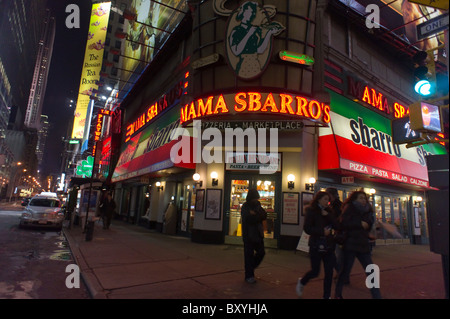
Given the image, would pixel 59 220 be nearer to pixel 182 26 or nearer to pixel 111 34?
pixel 182 26

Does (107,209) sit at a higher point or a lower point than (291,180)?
lower

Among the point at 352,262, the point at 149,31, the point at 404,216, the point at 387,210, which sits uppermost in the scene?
the point at 149,31

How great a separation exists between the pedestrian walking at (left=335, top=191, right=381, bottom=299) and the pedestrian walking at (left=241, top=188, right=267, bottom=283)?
5.34 ft

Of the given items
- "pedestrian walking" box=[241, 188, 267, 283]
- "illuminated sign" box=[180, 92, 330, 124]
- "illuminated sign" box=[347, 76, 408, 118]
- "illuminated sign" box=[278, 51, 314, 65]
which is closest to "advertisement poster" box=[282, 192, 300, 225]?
"illuminated sign" box=[180, 92, 330, 124]

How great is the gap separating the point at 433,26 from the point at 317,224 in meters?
3.91

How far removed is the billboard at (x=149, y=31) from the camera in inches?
756

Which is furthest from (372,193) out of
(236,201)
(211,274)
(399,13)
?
(399,13)

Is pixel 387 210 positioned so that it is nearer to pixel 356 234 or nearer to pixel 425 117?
pixel 425 117

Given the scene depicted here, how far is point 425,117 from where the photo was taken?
4617 millimetres

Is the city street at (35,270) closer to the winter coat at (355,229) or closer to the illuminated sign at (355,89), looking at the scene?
the winter coat at (355,229)

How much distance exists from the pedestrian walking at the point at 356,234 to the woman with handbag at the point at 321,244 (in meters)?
0.21

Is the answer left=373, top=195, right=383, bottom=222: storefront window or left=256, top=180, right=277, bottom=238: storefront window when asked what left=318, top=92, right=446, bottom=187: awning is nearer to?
left=373, top=195, right=383, bottom=222: storefront window

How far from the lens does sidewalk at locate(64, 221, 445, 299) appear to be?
196 inches

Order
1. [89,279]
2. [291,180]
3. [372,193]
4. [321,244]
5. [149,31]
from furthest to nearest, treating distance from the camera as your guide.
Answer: [149,31] → [372,193] → [291,180] → [89,279] → [321,244]
